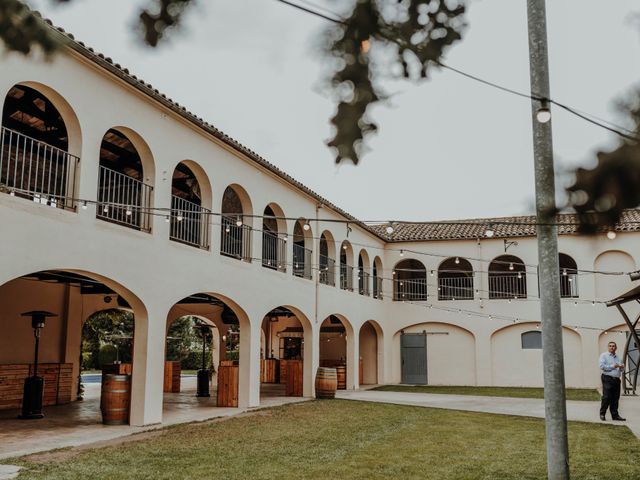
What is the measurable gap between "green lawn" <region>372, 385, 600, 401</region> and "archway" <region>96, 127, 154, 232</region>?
37.4 ft

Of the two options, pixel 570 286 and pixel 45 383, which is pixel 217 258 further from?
pixel 570 286

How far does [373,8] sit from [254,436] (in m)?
9.02

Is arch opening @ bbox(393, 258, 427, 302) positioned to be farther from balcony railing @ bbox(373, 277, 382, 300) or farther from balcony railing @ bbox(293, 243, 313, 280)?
balcony railing @ bbox(293, 243, 313, 280)

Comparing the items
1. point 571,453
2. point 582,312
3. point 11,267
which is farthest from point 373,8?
point 582,312

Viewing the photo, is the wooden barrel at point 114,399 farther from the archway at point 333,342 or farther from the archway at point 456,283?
the archway at point 456,283

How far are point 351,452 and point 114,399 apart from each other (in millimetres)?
4453

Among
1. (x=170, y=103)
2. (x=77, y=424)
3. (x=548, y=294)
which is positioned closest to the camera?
(x=548, y=294)

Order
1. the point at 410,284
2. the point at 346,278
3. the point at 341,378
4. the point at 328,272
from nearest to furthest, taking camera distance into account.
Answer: the point at 328,272 < the point at 341,378 < the point at 346,278 < the point at 410,284

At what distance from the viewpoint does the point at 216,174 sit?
1296cm

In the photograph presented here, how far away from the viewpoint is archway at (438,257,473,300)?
76.4 feet

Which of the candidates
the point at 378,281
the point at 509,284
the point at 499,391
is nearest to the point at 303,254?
the point at 378,281

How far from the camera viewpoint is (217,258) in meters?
12.9

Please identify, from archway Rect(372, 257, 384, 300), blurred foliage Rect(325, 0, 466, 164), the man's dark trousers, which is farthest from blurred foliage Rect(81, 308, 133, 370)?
blurred foliage Rect(325, 0, 466, 164)

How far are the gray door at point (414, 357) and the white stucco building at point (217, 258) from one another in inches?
3.1
